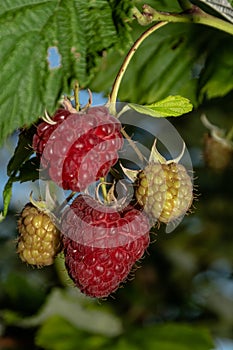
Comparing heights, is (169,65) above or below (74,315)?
above

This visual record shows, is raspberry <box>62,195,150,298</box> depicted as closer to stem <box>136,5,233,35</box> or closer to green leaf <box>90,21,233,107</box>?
stem <box>136,5,233,35</box>

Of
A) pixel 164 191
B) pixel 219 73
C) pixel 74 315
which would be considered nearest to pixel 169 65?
pixel 219 73

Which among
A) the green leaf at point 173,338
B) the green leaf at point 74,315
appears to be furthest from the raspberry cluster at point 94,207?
the green leaf at point 74,315

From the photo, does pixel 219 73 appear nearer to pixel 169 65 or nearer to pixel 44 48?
pixel 169 65

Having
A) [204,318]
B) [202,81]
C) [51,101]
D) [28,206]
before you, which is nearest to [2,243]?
[204,318]

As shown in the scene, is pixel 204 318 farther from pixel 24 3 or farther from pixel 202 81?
pixel 24 3

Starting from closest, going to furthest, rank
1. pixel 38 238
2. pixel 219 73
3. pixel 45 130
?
pixel 45 130 < pixel 38 238 < pixel 219 73

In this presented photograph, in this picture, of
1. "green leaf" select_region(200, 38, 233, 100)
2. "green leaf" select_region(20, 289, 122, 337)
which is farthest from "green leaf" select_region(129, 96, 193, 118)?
"green leaf" select_region(20, 289, 122, 337)
